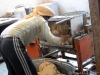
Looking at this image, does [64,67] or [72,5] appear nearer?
[64,67]

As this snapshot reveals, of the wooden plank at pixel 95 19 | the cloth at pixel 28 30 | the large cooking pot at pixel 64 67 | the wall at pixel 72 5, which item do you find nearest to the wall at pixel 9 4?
the wall at pixel 72 5

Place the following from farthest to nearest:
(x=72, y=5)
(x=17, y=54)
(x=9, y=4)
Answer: (x=72, y=5)
(x=9, y=4)
(x=17, y=54)

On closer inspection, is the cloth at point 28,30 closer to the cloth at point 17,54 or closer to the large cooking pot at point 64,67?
the cloth at point 17,54

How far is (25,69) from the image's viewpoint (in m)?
1.76

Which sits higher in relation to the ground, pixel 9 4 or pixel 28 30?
pixel 9 4

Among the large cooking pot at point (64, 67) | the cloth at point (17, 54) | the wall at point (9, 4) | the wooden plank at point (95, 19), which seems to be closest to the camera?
the wooden plank at point (95, 19)

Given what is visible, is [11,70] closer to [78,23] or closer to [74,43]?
[74,43]

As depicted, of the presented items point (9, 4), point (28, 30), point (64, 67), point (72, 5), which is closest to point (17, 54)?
point (28, 30)

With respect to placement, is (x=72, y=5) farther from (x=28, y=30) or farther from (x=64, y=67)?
(x=28, y=30)

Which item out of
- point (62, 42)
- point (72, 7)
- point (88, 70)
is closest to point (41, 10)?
point (62, 42)

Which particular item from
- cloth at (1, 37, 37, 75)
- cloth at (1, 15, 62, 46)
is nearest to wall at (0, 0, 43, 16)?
cloth at (1, 15, 62, 46)

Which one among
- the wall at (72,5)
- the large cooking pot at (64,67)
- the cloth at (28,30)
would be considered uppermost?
the wall at (72,5)

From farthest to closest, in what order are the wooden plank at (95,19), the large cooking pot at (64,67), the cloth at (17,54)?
the large cooking pot at (64,67) < the cloth at (17,54) < the wooden plank at (95,19)

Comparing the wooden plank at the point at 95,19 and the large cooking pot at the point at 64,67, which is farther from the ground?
the wooden plank at the point at 95,19
